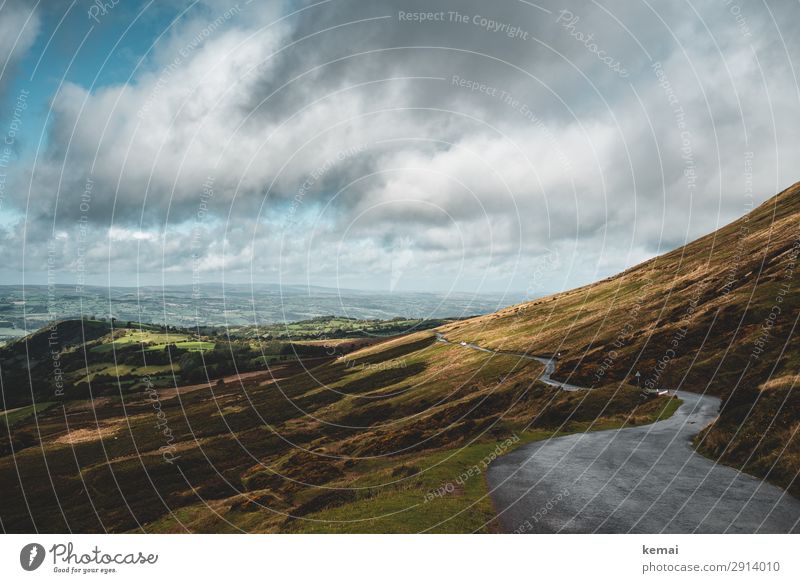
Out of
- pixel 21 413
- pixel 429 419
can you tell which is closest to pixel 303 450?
Result: pixel 429 419

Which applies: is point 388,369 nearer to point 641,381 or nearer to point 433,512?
point 641,381

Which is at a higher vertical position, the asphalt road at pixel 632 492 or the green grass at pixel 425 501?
the asphalt road at pixel 632 492

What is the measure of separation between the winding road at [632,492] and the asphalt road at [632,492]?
44mm

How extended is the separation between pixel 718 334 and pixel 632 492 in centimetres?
4476

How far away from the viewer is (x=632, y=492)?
2577cm

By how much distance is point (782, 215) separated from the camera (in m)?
115

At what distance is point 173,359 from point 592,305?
164m

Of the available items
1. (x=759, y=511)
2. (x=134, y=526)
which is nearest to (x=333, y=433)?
(x=134, y=526)

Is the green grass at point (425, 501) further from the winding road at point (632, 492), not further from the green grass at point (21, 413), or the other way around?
the green grass at point (21, 413)
